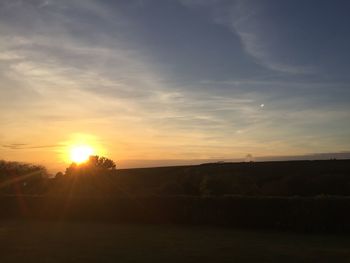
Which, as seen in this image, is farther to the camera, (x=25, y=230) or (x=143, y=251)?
(x=25, y=230)

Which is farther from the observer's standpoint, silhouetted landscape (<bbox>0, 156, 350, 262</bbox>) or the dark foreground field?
silhouetted landscape (<bbox>0, 156, 350, 262</bbox>)

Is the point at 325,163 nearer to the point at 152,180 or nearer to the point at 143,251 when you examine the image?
the point at 152,180

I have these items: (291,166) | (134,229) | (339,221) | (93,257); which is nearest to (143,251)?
(93,257)

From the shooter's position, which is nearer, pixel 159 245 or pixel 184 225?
pixel 159 245

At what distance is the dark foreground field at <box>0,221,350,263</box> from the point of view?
16.7 meters

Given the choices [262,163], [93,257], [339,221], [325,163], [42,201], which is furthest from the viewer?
[262,163]

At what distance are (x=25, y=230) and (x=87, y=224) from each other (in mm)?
3766

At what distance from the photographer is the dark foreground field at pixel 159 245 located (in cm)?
1666

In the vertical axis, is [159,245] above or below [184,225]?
below

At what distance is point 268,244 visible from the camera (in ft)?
66.4

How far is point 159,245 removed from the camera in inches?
763

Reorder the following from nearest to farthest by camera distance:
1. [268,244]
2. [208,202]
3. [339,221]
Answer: [268,244] < [339,221] < [208,202]

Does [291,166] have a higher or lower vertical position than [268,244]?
higher

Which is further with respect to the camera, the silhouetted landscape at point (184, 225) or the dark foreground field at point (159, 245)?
the silhouetted landscape at point (184, 225)
